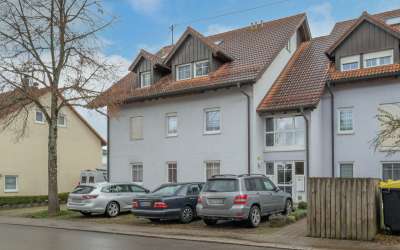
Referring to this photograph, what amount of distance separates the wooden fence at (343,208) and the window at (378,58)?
10.8 metres

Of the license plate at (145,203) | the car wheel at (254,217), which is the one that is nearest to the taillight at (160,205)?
the license plate at (145,203)

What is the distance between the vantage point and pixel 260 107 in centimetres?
2359

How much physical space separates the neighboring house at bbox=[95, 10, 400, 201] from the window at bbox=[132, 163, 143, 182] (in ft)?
0.19

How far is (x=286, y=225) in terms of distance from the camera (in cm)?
1589

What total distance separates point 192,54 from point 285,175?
8.18m

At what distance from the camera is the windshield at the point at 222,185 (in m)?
15.4

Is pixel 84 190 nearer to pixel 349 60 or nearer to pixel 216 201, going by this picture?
pixel 216 201

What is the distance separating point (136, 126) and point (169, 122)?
2.41 m

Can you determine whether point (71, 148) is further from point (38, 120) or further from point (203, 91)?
point (203, 91)

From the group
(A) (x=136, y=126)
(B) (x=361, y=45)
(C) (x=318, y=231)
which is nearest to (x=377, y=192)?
(C) (x=318, y=231)

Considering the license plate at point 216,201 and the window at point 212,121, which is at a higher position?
the window at point 212,121

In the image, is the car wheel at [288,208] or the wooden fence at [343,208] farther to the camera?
the car wheel at [288,208]

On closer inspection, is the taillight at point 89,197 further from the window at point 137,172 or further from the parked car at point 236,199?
the window at point 137,172

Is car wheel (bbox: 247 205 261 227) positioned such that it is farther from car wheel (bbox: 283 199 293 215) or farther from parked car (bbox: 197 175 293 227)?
car wheel (bbox: 283 199 293 215)
